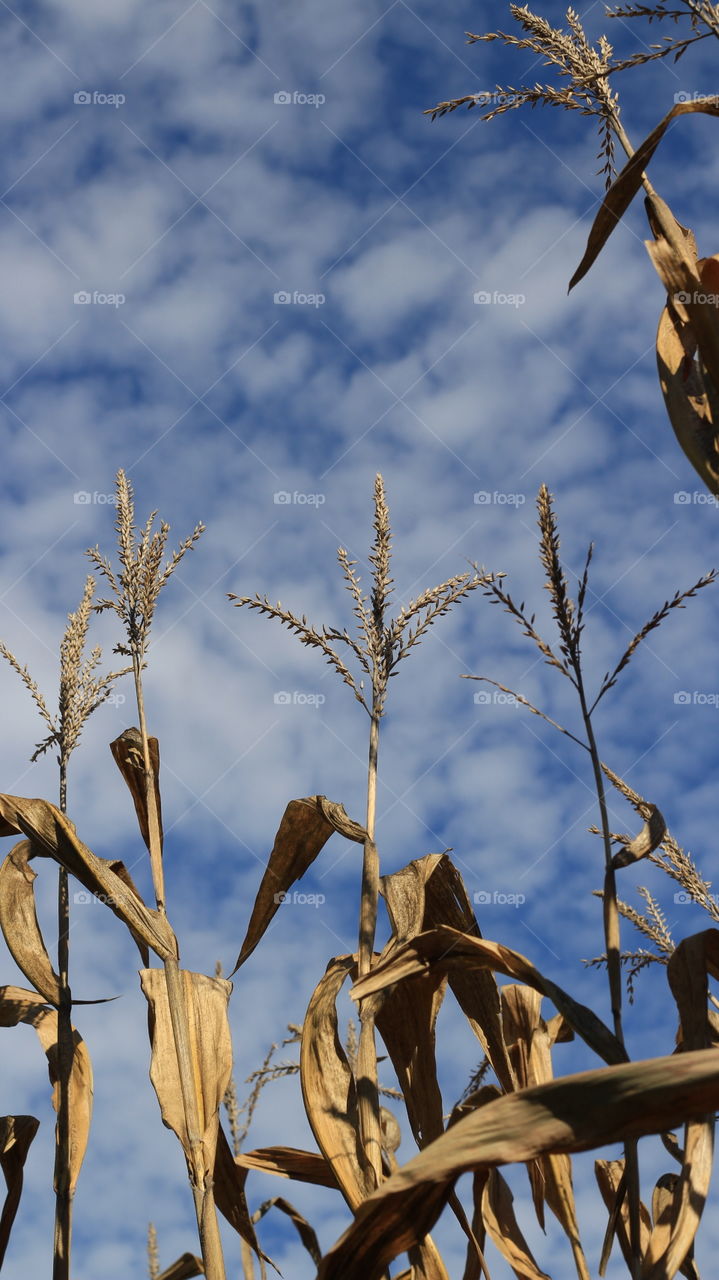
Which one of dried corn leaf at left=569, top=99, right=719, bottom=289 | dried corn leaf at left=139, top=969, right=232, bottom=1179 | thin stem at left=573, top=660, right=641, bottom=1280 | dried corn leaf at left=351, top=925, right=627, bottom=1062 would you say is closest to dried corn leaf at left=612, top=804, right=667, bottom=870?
thin stem at left=573, top=660, right=641, bottom=1280

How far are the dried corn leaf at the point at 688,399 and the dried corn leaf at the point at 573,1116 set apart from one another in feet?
3.26

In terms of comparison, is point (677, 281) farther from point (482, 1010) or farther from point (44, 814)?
point (44, 814)

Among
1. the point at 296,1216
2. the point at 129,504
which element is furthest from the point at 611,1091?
the point at 296,1216

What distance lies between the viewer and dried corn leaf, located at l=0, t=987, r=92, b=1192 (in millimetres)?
2865

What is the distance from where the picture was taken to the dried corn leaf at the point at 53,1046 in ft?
9.40

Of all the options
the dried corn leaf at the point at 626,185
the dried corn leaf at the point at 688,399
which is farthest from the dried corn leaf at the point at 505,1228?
the dried corn leaf at the point at 626,185

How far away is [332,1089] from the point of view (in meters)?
2.34

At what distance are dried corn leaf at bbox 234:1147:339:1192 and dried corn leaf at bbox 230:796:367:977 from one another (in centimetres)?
45

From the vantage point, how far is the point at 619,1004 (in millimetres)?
1719

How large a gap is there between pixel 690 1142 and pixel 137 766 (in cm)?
172

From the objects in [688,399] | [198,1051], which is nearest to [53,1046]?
[198,1051]

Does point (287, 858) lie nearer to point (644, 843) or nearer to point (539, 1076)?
point (539, 1076)

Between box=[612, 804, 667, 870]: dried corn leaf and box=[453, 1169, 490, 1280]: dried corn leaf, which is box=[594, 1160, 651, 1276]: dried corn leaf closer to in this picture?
box=[453, 1169, 490, 1280]: dried corn leaf

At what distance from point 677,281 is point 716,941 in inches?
49.7
